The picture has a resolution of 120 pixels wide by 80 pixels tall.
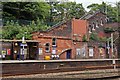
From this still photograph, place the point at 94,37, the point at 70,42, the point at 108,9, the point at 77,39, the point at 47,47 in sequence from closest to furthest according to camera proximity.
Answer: the point at 47,47, the point at 70,42, the point at 77,39, the point at 94,37, the point at 108,9

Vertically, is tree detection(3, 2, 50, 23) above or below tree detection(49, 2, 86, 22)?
below

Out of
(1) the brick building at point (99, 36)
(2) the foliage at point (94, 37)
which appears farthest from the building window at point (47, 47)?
(2) the foliage at point (94, 37)

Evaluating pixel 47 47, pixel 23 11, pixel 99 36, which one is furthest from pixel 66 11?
pixel 47 47

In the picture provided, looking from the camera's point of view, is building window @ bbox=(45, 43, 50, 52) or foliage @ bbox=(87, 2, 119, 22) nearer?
building window @ bbox=(45, 43, 50, 52)

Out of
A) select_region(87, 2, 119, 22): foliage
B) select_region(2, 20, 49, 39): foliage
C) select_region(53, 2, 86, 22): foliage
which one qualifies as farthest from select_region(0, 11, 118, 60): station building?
select_region(53, 2, 86, 22): foliage

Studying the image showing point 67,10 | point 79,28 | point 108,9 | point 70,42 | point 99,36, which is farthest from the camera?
point 108,9

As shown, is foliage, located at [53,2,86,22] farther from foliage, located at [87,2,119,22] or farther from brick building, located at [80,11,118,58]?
brick building, located at [80,11,118,58]

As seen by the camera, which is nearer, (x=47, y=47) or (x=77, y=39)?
(x=47, y=47)

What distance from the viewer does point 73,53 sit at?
33781 mm

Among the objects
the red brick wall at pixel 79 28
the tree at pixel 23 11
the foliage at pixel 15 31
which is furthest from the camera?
the tree at pixel 23 11

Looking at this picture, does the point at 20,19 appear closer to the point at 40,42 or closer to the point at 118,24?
the point at 40,42

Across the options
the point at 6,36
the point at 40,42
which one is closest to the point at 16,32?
the point at 6,36

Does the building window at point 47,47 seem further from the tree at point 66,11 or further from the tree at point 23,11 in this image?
the tree at point 66,11

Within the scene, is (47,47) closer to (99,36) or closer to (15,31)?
(15,31)
